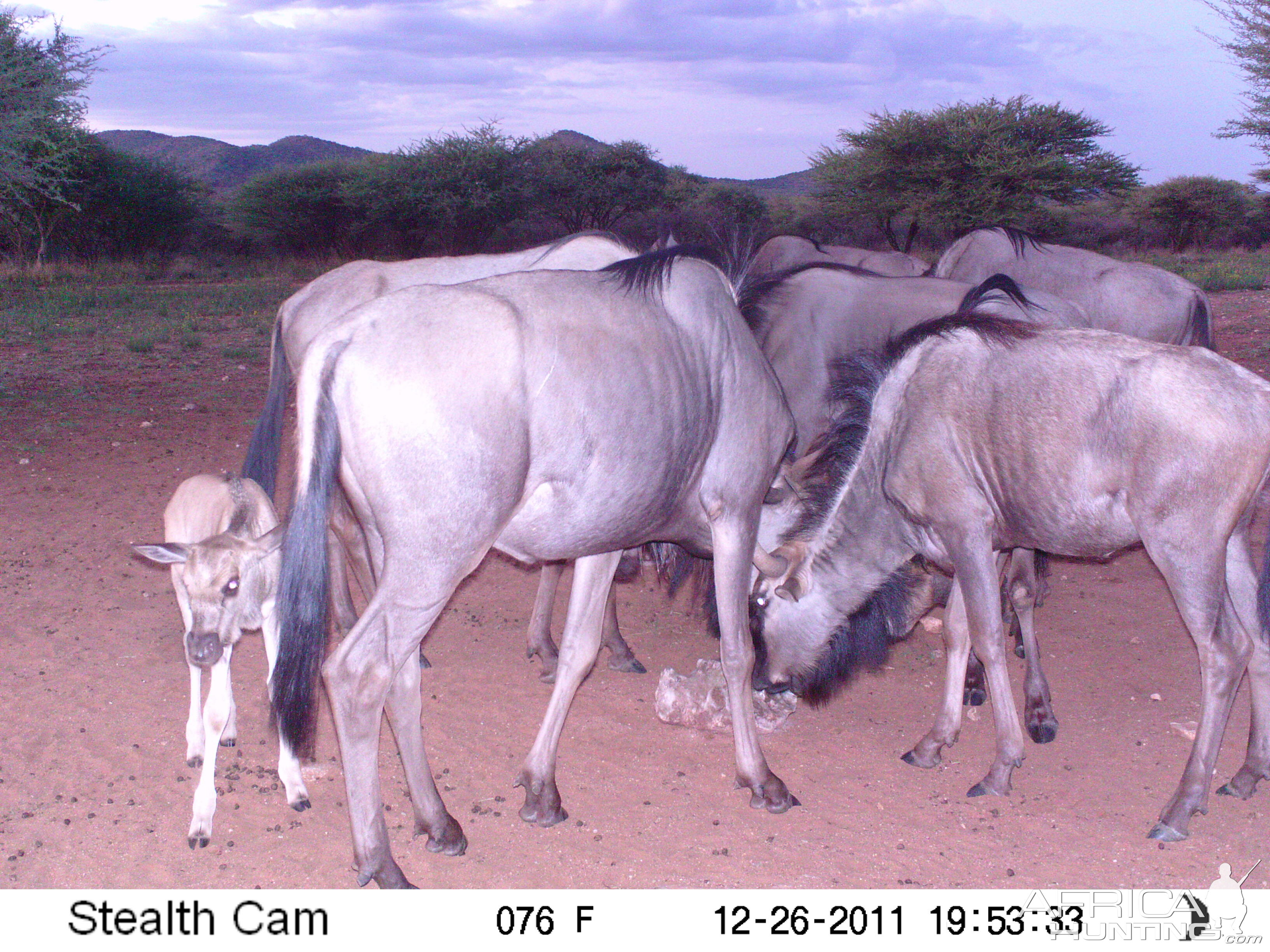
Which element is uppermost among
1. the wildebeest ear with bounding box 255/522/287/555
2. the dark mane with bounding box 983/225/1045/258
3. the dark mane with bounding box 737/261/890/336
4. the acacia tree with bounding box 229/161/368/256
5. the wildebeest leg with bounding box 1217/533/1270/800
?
the dark mane with bounding box 983/225/1045/258

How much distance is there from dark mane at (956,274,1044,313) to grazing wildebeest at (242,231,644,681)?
1.54m

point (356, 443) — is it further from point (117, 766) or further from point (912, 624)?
point (912, 624)

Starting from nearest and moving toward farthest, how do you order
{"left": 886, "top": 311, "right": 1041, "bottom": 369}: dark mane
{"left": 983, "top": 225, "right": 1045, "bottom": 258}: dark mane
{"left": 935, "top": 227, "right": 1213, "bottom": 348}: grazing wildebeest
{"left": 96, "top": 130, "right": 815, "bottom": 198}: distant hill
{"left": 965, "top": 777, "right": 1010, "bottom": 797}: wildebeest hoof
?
{"left": 965, "top": 777, "right": 1010, "bottom": 797}: wildebeest hoof, {"left": 886, "top": 311, "right": 1041, "bottom": 369}: dark mane, {"left": 935, "top": 227, "right": 1213, "bottom": 348}: grazing wildebeest, {"left": 983, "top": 225, "right": 1045, "bottom": 258}: dark mane, {"left": 96, "top": 130, "right": 815, "bottom": 198}: distant hill

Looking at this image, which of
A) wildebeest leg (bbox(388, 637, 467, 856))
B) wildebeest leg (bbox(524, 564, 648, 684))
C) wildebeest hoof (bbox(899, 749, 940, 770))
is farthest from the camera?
wildebeest leg (bbox(524, 564, 648, 684))

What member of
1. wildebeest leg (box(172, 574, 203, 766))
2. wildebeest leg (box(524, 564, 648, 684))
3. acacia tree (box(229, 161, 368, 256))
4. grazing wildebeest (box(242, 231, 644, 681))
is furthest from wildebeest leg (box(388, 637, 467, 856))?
acacia tree (box(229, 161, 368, 256))

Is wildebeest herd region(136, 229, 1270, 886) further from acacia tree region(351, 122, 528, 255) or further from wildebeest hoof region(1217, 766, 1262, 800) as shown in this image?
acacia tree region(351, 122, 528, 255)

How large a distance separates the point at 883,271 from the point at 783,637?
217 inches

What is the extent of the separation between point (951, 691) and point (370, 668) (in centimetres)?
241

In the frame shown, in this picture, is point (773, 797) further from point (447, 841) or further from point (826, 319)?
point (826, 319)

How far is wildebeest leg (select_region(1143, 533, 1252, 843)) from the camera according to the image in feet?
11.3

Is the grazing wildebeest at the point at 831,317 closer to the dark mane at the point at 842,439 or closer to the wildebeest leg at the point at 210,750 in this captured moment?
the dark mane at the point at 842,439

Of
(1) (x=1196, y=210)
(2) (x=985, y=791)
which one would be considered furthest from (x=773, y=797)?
(1) (x=1196, y=210)

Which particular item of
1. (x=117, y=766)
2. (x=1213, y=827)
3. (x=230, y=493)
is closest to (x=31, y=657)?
(x=117, y=766)

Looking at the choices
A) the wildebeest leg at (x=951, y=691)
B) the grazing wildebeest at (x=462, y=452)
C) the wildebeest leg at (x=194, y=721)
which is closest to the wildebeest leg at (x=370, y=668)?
the grazing wildebeest at (x=462, y=452)
